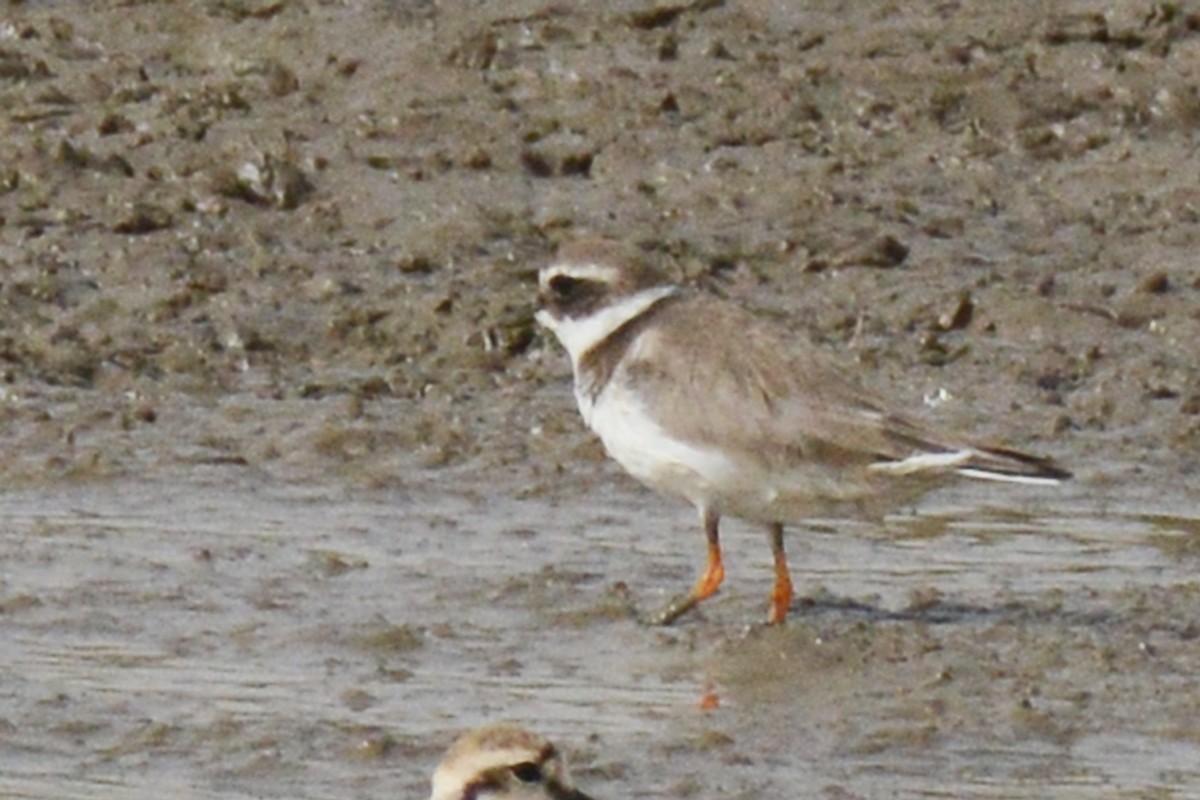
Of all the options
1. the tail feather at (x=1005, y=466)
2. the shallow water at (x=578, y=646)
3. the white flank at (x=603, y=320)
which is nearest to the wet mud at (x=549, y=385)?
the shallow water at (x=578, y=646)

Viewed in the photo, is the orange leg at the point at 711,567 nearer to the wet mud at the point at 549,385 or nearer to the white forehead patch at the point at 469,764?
the wet mud at the point at 549,385

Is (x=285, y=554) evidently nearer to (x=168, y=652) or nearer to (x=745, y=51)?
(x=168, y=652)

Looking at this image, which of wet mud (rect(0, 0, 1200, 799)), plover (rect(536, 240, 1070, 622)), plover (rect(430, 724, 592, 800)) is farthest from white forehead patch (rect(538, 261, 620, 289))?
plover (rect(430, 724, 592, 800))

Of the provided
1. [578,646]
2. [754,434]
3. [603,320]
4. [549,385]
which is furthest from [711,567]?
[549,385]

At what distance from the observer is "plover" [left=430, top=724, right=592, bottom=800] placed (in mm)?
6105

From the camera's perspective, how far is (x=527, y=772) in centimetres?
614

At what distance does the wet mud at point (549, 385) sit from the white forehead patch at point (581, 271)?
2.26 ft

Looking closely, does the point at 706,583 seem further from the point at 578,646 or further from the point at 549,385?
the point at 549,385

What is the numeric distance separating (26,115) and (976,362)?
12.5ft

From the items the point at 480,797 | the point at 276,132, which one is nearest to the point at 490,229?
the point at 276,132

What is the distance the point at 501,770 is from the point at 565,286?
330cm

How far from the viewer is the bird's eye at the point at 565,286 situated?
9.24 meters

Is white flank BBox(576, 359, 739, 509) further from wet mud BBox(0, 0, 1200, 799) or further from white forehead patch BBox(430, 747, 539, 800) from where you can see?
white forehead patch BBox(430, 747, 539, 800)

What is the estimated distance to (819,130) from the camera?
12359 mm
